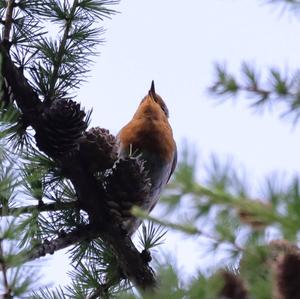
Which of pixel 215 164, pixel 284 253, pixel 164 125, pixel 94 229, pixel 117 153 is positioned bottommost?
pixel 284 253

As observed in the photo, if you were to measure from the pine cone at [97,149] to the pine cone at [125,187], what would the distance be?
0.05 m

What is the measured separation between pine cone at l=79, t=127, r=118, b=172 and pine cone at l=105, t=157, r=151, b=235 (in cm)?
5

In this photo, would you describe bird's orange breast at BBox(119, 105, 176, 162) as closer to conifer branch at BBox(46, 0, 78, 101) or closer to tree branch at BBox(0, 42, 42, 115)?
conifer branch at BBox(46, 0, 78, 101)

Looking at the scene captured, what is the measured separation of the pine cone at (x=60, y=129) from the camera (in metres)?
2.38

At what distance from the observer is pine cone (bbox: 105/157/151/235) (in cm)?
254

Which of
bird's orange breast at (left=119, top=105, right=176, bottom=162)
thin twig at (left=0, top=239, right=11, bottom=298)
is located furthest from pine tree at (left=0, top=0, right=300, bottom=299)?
bird's orange breast at (left=119, top=105, right=176, bottom=162)

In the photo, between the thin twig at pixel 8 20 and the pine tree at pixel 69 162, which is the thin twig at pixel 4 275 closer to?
the pine tree at pixel 69 162

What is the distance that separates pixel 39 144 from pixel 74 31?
62 cm

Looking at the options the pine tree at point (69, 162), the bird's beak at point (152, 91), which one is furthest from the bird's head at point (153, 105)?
the pine tree at point (69, 162)

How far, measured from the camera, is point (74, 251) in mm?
2764

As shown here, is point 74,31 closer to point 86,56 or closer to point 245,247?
point 86,56

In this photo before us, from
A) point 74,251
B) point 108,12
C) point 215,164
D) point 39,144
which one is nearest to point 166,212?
point 215,164

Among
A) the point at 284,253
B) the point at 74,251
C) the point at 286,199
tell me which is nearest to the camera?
the point at 286,199

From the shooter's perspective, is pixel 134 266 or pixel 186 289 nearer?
pixel 186 289
